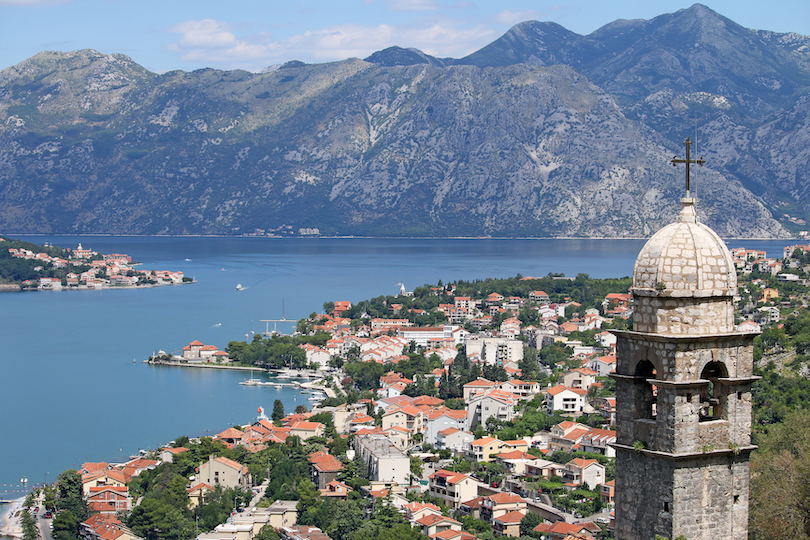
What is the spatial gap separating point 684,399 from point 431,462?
24.4 m

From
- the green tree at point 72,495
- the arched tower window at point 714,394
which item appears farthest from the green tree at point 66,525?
the arched tower window at point 714,394

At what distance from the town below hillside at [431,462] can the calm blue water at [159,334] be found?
3.84 metres

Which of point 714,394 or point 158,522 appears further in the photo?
point 158,522

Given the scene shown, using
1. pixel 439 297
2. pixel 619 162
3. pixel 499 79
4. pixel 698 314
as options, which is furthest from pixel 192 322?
pixel 499 79

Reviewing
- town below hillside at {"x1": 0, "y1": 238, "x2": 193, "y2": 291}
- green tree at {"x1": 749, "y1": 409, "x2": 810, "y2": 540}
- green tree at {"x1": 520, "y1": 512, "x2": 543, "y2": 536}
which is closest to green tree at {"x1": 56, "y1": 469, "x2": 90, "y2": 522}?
green tree at {"x1": 520, "y1": 512, "x2": 543, "y2": 536}

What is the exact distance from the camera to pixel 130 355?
54375 millimetres

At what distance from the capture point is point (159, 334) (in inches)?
2411

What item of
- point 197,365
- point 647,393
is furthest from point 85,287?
point 647,393

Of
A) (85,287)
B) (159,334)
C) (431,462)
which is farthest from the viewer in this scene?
(85,287)

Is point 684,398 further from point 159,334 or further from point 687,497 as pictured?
point 159,334

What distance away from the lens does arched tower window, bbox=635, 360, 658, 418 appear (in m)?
5.27

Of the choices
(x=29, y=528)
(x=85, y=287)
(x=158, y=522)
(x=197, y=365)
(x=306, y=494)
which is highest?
(x=306, y=494)

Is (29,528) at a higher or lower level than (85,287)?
higher

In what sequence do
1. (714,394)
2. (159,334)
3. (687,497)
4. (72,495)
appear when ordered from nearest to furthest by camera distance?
(687,497) → (714,394) → (72,495) → (159,334)
